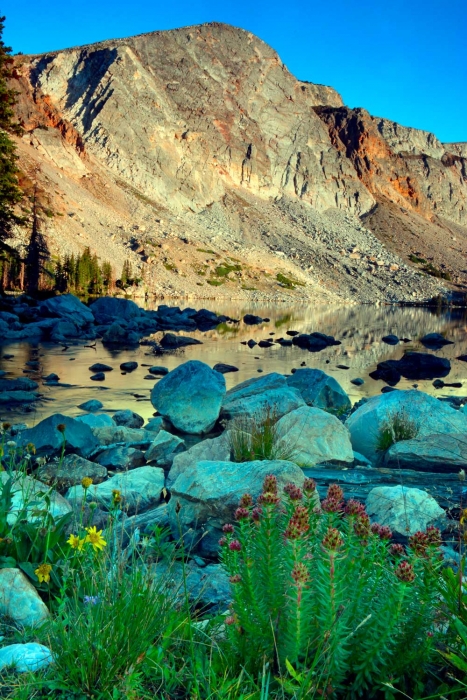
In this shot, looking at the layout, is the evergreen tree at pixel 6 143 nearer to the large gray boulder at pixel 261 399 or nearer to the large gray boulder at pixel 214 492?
the large gray boulder at pixel 261 399

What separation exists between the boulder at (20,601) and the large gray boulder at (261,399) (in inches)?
306

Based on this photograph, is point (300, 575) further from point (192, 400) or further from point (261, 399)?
point (192, 400)

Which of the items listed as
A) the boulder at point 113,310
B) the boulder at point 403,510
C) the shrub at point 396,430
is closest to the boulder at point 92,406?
the shrub at point 396,430

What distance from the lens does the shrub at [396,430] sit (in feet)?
33.1

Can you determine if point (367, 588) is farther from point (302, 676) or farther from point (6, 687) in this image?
point (6, 687)

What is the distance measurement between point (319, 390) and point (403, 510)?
999 centimetres

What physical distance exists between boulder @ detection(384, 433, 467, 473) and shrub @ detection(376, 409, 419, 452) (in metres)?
0.96

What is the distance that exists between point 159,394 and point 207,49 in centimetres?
17605

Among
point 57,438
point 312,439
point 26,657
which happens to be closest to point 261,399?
point 312,439

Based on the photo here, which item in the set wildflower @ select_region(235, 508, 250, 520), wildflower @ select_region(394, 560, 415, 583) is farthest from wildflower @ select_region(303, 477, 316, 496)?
wildflower @ select_region(394, 560, 415, 583)

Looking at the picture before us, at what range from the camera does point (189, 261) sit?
100438 millimetres

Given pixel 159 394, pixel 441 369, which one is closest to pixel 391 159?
pixel 441 369

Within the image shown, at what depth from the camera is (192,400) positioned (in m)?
12.9

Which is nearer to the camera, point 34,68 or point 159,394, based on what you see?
point 159,394
